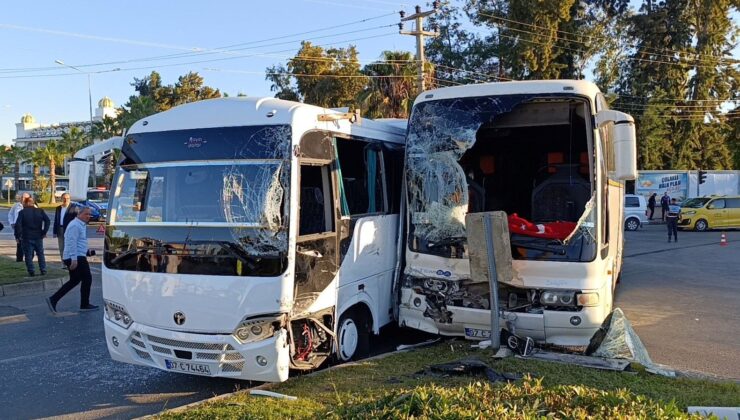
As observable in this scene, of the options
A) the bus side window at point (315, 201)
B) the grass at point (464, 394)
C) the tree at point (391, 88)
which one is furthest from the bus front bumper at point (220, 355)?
the tree at point (391, 88)

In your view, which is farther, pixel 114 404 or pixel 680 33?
pixel 680 33

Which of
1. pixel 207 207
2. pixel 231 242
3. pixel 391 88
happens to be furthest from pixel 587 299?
pixel 391 88

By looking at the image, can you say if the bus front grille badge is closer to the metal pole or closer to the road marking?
the metal pole

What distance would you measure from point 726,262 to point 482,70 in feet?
100.0

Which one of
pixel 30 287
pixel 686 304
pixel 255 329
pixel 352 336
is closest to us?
pixel 255 329

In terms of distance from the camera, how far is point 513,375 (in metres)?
5.63

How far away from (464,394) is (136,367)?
187 inches

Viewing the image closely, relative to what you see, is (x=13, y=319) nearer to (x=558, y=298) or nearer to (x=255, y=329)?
(x=255, y=329)

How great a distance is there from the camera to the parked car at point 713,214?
1113 inches

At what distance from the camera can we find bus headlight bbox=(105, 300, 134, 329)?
19.3 ft

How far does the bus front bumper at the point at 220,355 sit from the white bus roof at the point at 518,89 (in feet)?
11.7

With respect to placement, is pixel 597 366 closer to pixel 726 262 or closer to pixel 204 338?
pixel 204 338

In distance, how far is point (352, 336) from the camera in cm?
691

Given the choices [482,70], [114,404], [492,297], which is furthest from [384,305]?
[482,70]
